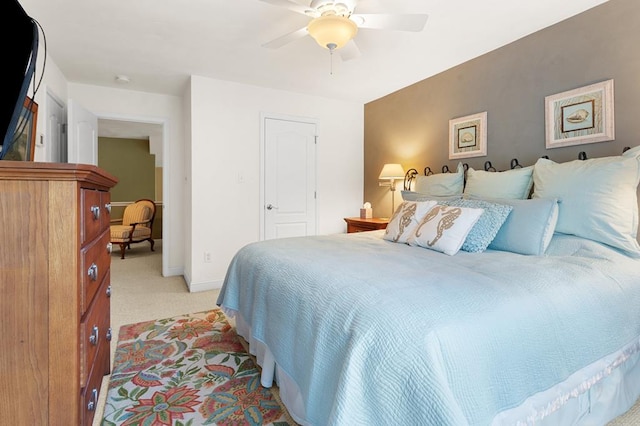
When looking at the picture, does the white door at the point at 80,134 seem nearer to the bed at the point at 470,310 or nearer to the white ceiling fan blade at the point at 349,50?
the bed at the point at 470,310

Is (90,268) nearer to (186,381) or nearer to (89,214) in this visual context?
(89,214)

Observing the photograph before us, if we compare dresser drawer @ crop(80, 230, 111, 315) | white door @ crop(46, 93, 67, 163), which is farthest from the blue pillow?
white door @ crop(46, 93, 67, 163)

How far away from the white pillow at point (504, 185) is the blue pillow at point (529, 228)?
300 millimetres

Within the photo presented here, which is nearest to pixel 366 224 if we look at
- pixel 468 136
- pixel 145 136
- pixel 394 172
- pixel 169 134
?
pixel 394 172

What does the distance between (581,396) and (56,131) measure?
457 centimetres

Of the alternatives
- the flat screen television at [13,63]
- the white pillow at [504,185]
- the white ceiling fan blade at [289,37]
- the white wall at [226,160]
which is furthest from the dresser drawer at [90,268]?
the white pillow at [504,185]

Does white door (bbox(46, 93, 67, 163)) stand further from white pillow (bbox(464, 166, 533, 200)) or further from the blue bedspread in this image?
white pillow (bbox(464, 166, 533, 200))

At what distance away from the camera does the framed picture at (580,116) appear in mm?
2109

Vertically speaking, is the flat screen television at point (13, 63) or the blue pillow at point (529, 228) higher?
the flat screen television at point (13, 63)

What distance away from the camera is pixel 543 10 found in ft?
7.18

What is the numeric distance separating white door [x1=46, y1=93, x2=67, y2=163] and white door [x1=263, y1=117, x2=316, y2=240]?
208cm

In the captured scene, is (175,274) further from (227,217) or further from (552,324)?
(552,324)

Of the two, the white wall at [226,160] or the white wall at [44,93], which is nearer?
the white wall at [44,93]

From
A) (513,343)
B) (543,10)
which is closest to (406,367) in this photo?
(513,343)
